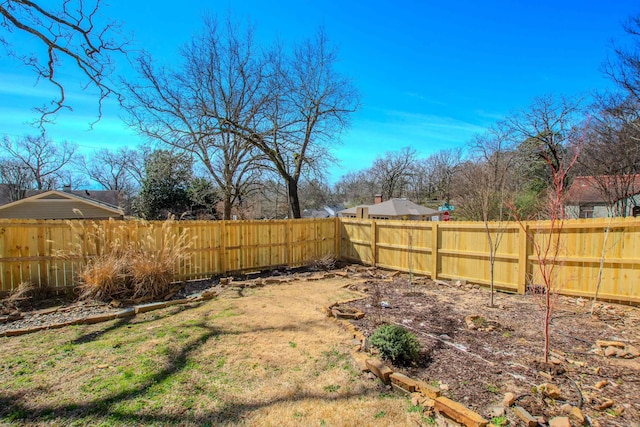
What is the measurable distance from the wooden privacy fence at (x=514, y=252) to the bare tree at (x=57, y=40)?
6.72 metres

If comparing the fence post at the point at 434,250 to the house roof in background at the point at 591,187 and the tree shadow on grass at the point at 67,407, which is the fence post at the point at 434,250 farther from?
the tree shadow on grass at the point at 67,407

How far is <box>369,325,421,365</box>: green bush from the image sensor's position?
9.84ft

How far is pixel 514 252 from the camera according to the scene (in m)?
5.93

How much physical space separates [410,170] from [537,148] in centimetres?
1693

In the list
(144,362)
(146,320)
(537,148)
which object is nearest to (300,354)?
(144,362)

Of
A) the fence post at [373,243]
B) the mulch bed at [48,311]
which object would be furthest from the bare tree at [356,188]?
the mulch bed at [48,311]

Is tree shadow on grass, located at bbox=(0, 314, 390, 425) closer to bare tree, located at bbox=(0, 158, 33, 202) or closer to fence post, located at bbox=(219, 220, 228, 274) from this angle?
fence post, located at bbox=(219, 220, 228, 274)

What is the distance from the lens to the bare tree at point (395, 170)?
103ft

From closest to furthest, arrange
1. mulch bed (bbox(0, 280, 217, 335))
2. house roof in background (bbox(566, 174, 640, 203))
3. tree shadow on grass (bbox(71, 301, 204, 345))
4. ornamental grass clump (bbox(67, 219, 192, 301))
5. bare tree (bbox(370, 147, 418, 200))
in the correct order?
1. tree shadow on grass (bbox(71, 301, 204, 345))
2. mulch bed (bbox(0, 280, 217, 335))
3. ornamental grass clump (bbox(67, 219, 192, 301))
4. house roof in background (bbox(566, 174, 640, 203))
5. bare tree (bbox(370, 147, 418, 200))

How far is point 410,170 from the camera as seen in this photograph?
31734 mm

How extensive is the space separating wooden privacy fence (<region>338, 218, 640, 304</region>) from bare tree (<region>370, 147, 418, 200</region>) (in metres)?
24.2

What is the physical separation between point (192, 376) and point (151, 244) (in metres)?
3.84

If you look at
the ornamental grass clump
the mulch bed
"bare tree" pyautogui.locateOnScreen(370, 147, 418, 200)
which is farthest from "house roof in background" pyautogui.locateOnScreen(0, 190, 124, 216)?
"bare tree" pyautogui.locateOnScreen(370, 147, 418, 200)

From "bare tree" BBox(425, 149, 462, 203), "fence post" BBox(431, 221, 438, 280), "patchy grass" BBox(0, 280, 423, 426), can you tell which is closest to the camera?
"patchy grass" BBox(0, 280, 423, 426)
